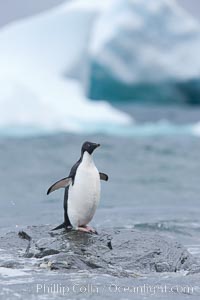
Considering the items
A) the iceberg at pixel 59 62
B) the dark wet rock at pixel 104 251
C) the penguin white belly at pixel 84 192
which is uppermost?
the iceberg at pixel 59 62

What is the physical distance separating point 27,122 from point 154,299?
12569 millimetres

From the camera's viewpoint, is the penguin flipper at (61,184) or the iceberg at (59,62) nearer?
the penguin flipper at (61,184)

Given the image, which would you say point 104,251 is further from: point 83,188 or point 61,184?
point 61,184

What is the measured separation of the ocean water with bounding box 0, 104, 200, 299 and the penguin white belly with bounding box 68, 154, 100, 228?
3.14ft

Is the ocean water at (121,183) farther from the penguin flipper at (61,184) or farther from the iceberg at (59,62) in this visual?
the iceberg at (59,62)

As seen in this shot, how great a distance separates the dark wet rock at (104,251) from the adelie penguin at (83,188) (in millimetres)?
156

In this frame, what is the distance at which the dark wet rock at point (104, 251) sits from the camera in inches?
184

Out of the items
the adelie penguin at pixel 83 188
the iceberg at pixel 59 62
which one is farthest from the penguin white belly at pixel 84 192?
the iceberg at pixel 59 62

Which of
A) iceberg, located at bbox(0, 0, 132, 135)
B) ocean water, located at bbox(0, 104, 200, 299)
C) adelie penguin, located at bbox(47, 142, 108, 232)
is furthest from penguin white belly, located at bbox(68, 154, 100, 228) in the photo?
iceberg, located at bbox(0, 0, 132, 135)

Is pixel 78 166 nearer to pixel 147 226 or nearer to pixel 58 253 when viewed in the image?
pixel 58 253

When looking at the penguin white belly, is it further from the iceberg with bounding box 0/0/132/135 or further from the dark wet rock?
the iceberg with bounding box 0/0/132/135

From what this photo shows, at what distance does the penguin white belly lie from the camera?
212 inches

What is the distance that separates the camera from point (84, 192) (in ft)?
Answer: 17.7

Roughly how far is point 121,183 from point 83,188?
5671mm
